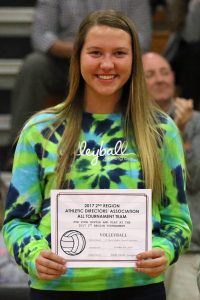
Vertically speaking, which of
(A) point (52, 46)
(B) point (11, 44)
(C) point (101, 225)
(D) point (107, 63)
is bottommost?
(B) point (11, 44)

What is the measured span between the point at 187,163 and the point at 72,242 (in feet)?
5.96

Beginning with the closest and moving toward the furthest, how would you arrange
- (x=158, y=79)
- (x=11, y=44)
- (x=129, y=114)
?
(x=129, y=114) < (x=158, y=79) < (x=11, y=44)

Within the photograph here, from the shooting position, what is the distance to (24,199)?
93.9 inches

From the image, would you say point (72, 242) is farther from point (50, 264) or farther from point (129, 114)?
point (129, 114)

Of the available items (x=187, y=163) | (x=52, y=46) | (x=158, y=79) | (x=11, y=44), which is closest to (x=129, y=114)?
(x=187, y=163)

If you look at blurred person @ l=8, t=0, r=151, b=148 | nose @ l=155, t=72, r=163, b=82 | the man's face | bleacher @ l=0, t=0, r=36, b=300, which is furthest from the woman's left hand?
bleacher @ l=0, t=0, r=36, b=300

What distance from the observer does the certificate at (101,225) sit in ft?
7.41

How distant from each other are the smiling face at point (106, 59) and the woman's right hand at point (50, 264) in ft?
1.63

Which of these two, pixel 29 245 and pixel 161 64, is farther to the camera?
pixel 161 64

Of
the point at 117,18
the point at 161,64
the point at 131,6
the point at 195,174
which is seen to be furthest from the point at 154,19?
the point at 117,18

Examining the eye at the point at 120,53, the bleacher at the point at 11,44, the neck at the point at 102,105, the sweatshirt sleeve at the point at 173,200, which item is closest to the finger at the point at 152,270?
the sweatshirt sleeve at the point at 173,200

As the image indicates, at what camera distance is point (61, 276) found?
7.58 feet

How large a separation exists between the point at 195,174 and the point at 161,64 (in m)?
1.02

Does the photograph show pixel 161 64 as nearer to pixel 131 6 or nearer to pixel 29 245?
pixel 131 6
